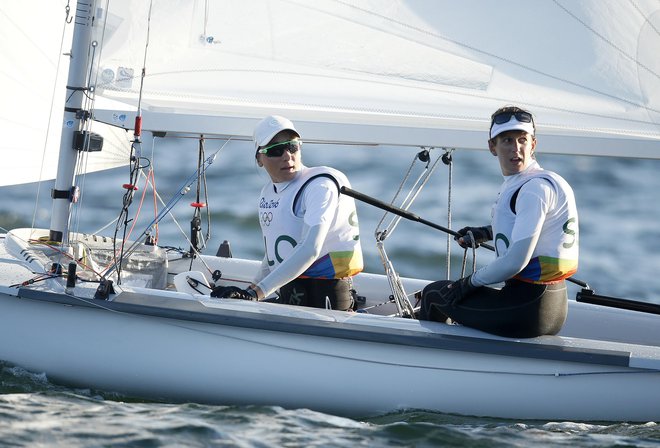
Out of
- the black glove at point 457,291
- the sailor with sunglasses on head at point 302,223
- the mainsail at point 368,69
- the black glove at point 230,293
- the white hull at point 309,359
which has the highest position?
the mainsail at point 368,69

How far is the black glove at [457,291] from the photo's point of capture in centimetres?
436

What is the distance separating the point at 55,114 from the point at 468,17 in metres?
2.10

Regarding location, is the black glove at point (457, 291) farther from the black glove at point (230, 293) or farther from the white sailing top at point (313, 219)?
the black glove at point (230, 293)

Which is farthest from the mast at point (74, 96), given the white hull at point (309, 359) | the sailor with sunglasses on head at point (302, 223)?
the sailor with sunglasses on head at point (302, 223)

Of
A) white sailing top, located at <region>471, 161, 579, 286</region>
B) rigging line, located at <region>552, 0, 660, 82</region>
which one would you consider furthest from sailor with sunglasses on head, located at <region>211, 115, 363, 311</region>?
rigging line, located at <region>552, 0, 660, 82</region>

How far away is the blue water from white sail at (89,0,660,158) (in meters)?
0.53

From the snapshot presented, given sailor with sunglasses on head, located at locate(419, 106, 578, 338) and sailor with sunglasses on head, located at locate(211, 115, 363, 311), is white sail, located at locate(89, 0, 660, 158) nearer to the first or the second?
sailor with sunglasses on head, located at locate(211, 115, 363, 311)

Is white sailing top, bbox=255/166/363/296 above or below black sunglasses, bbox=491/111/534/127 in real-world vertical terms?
below

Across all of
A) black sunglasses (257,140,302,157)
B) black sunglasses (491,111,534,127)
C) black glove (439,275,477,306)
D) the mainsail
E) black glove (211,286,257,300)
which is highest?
the mainsail

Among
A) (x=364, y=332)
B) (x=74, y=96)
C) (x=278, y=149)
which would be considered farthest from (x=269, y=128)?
(x=74, y=96)

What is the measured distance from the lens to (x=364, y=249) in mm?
8578

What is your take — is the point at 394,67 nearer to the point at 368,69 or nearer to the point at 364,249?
the point at 368,69

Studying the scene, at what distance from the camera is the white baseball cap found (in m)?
4.57

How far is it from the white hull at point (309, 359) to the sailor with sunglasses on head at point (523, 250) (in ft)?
0.28
